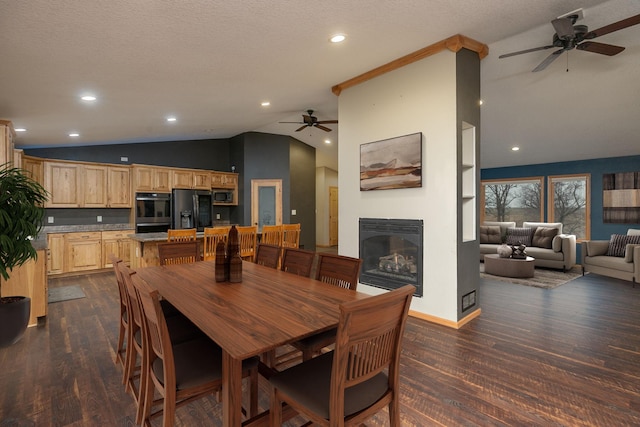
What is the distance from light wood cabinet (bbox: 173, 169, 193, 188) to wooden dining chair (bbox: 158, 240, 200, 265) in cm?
427

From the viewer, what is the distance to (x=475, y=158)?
Answer: 11.8ft

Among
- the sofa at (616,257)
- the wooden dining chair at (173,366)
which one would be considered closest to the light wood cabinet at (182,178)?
the wooden dining chair at (173,366)

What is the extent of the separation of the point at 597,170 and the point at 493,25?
587cm

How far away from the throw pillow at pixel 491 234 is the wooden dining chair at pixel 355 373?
7.15 m

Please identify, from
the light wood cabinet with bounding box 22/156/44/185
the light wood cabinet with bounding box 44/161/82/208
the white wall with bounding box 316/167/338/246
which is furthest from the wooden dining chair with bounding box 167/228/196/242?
the white wall with bounding box 316/167/338/246

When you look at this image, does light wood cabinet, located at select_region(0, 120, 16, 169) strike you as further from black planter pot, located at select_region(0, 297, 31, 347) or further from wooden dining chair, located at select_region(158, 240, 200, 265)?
wooden dining chair, located at select_region(158, 240, 200, 265)

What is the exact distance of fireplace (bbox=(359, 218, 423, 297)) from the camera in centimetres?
364

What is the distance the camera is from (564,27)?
2693 mm

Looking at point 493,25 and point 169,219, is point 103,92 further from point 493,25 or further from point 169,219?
point 493,25

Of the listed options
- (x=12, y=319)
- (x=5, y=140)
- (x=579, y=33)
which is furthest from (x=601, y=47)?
(x=5, y=140)

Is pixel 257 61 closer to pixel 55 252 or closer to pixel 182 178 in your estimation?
pixel 182 178

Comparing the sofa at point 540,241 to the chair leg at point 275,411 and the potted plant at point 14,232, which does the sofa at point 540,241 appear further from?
the potted plant at point 14,232

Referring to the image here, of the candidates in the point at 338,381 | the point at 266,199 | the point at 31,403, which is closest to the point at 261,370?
the point at 338,381

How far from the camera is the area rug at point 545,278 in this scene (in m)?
5.15
